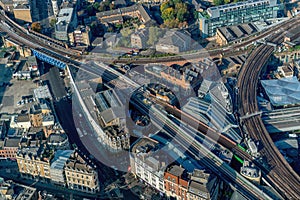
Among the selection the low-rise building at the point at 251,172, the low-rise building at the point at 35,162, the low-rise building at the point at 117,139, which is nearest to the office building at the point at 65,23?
the low-rise building at the point at 117,139

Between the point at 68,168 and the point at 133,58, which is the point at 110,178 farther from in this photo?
the point at 133,58

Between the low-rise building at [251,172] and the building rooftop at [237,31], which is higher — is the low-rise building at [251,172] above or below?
below

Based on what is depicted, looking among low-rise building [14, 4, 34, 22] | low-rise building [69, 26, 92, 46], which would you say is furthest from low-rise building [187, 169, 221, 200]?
low-rise building [14, 4, 34, 22]

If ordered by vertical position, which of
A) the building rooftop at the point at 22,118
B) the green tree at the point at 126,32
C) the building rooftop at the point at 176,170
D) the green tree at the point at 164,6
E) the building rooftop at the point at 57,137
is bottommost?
the building rooftop at the point at 176,170

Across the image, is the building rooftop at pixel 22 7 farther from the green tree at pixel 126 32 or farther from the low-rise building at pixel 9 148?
the low-rise building at pixel 9 148

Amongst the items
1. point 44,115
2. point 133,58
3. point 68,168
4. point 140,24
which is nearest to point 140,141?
point 68,168

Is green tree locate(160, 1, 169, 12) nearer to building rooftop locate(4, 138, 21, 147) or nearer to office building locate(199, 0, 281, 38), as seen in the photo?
office building locate(199, 0, 281, 38)

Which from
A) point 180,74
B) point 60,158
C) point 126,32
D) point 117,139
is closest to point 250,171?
point 117,139
